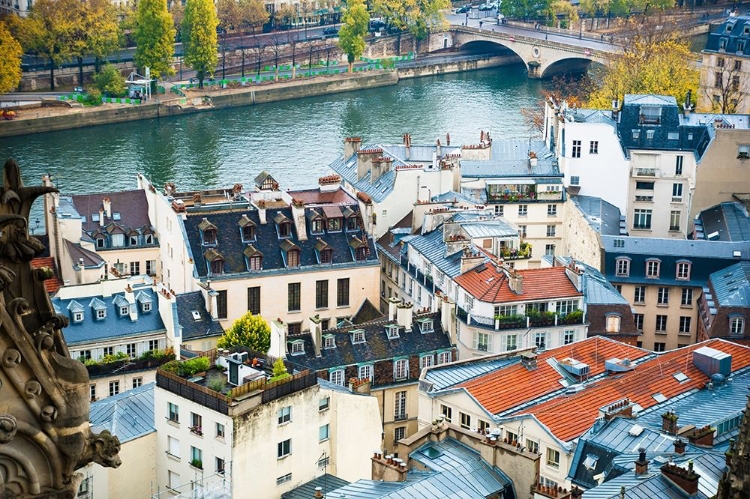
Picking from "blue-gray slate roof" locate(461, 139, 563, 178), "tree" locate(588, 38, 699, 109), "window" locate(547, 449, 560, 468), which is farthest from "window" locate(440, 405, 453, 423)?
"tree" locate(588, 38, 699, 109)

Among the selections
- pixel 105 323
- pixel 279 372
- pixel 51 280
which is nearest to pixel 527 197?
pixel 51 280

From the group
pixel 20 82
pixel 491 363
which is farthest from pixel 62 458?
pixel 20 82

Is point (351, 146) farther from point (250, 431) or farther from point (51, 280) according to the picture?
point (250, 431)

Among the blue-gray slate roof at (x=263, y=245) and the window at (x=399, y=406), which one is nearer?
the window at (x=399, y=406)

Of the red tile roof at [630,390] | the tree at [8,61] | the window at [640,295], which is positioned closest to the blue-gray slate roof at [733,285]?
the window at [640,295]

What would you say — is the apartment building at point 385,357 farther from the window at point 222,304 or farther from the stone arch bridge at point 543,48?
the stone arch bridge at point 543,48

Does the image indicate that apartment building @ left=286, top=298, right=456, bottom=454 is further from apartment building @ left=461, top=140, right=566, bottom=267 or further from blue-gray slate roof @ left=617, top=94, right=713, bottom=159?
blue-gray slate roof @ left=617, top=94, right=713, bottom=159

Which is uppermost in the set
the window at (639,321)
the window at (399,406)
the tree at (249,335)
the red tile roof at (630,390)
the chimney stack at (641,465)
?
the chimney stack at (641,465)
